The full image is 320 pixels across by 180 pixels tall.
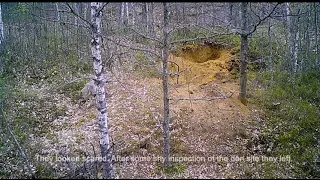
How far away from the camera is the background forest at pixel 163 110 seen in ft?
29.6

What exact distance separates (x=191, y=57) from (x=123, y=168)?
10890 mm

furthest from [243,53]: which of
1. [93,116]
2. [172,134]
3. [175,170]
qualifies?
[93,116]

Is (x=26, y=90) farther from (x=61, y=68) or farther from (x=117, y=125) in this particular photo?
(x=117, y=125)

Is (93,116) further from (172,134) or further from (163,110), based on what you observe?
(172,134)

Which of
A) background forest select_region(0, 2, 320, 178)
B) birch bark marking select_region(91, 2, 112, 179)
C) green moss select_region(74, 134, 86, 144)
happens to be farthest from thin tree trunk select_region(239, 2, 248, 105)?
green moss select_region(74, 134, 86, 144)

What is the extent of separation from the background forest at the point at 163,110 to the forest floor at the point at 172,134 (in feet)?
0.12

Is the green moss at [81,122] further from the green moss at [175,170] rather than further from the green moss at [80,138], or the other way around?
the green moss at [175,170]

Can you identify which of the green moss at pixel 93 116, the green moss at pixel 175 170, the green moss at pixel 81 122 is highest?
the green moss at pixel 93 116

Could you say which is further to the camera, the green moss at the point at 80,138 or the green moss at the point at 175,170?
the green moss at the point at 80,138

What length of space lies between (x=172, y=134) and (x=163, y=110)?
1.63 metres

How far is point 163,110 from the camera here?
1252cm

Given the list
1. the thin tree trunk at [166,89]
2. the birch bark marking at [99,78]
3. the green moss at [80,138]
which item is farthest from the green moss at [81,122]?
the thin tree trunk at [166,89]

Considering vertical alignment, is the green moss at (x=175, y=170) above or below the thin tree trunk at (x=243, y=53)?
below

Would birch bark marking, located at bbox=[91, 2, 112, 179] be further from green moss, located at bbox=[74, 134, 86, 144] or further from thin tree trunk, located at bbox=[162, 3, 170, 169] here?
green moss, located at bbox=[74, 134, 86, 144]
